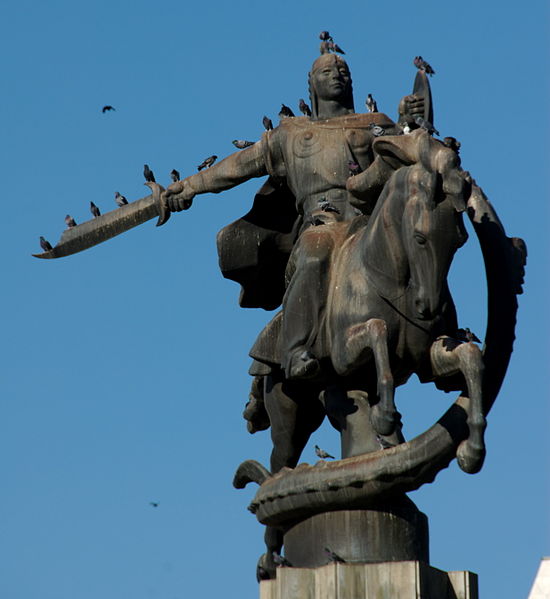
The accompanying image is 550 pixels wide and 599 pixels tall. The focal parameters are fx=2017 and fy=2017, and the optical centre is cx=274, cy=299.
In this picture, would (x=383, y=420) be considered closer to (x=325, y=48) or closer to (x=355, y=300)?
(x=355, y=300)

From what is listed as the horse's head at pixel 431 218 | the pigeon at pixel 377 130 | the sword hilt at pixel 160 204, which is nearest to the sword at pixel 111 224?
the sword hilt at pixel 160 204

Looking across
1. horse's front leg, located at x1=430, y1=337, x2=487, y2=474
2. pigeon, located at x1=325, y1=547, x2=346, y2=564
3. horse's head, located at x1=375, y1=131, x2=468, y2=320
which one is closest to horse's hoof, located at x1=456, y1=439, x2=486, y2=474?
horse's front leg, located at x1=430, y1=337, x2=487, y2=474

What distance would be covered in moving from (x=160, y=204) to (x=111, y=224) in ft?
2.81

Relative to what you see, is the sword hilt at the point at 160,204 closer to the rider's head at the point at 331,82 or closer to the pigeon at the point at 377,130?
the rider's head at the point at 331,82

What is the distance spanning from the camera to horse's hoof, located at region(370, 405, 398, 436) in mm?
20938

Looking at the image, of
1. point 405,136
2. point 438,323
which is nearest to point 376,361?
point 438,323

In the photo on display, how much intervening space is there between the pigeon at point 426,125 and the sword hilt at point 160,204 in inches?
153

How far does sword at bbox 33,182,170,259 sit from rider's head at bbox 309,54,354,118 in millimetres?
2296

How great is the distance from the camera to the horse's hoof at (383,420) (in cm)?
2094

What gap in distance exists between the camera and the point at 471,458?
20969mm

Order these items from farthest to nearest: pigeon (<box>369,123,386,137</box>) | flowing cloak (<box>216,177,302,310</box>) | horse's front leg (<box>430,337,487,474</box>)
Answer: flowing cloak (<box>216,177,302,310</box>), pigeon (<box>369,123,386,137</box>), horse's front leg (<box>430,337,487,474</box>)

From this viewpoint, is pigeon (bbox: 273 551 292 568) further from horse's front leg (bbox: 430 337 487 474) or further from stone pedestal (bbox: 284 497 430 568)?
horse's front leg (bbox: 430 337 487 474)

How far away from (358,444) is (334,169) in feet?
10.9

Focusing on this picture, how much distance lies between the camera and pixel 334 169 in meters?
23.5
